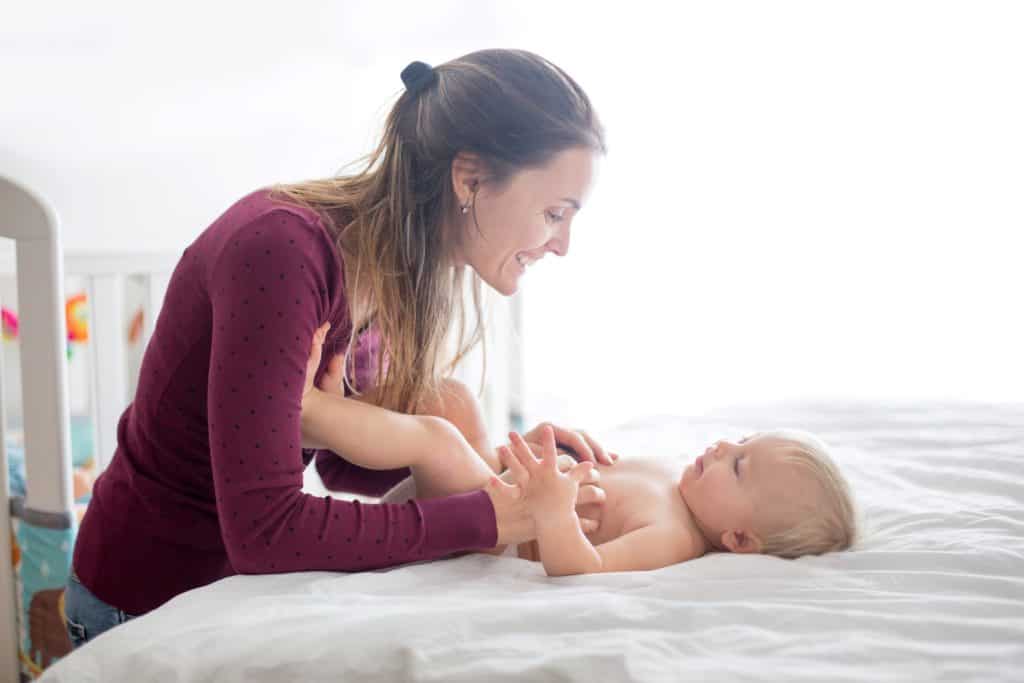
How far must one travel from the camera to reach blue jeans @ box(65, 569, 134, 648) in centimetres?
106

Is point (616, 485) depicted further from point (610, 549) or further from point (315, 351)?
point (315, 351)

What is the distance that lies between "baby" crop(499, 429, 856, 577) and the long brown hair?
0.21m

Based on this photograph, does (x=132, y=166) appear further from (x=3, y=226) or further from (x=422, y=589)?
(x=422, y=589)

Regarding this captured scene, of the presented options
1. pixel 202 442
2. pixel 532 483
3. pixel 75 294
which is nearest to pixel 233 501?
pixel 202 442

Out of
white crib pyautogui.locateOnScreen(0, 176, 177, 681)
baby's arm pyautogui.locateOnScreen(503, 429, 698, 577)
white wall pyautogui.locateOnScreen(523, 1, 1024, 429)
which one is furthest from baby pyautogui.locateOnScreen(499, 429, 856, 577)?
white wall pyautogui.locateOnScreen(523, 1, 1024, 429)

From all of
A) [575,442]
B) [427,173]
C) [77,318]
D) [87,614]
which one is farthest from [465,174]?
[77,318]

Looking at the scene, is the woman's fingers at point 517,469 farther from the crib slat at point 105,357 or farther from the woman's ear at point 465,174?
the crib slat at point 105,357

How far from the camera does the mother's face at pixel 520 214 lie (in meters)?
1.08

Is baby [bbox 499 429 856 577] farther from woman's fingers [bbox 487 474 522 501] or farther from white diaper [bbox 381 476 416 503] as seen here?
white diaper [bbox 381 476 416 503]

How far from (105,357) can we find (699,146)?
60.7 inches

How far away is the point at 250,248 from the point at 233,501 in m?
0.23

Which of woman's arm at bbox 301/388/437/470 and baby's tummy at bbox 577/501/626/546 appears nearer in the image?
woman's arm at bbox 301/388/437/470

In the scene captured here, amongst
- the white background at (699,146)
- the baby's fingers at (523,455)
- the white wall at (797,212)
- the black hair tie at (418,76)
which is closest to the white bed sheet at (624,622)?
the baby's fingers at (523,455)

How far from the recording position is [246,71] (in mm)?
2240
